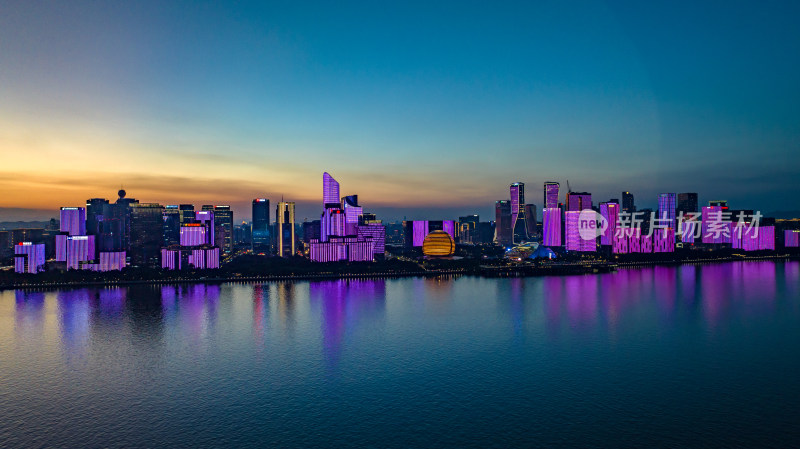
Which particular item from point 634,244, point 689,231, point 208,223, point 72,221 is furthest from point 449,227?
point 72,221

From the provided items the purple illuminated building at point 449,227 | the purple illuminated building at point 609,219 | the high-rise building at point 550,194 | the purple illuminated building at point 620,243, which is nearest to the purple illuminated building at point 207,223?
the purple illuminated building at point 449,227

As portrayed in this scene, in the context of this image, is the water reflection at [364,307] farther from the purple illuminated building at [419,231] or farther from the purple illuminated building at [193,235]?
the purple illuminated building at [419,231]

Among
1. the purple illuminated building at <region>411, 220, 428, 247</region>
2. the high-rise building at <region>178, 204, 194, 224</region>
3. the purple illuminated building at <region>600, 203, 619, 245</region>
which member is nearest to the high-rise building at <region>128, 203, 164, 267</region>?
the high-rise building at <region>178, 204, 194, 224</region>

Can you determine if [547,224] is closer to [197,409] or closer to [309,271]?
[309,271]

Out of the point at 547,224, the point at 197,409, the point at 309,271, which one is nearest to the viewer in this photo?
the point at 197,409

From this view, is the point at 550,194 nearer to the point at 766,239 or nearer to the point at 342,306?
the point at 766,239

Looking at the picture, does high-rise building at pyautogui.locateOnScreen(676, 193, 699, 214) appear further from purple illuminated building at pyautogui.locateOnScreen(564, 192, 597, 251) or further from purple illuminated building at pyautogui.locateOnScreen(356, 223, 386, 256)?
purple illuminated building at pyautogui.locateOnScreen(356, 223, 386, 256)

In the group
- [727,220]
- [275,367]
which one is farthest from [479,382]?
[727,220]
